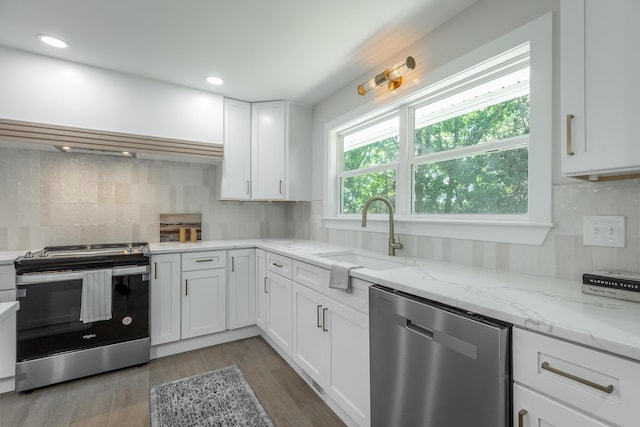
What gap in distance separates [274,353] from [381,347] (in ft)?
5.09

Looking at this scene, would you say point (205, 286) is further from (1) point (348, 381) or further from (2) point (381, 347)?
(2) point (381, 347)

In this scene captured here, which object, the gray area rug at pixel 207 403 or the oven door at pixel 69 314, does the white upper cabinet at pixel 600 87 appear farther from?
the oven door at pixel 69 314

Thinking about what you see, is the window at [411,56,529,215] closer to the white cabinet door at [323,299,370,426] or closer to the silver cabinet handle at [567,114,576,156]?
the silver cabinet handle at [567,114,576,156]

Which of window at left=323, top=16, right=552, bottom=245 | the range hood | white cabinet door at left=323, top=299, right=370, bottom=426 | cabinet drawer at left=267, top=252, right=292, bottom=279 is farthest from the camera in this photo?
cabinet drawer at left=267, top=252, right=292, bottom=279

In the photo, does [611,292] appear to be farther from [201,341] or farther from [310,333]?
[201,341]

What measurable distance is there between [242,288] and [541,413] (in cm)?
246

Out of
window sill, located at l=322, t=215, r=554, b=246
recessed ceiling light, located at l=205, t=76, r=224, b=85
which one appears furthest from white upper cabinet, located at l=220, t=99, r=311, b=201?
window sill, located at l=322, t=215, r=554, b=246

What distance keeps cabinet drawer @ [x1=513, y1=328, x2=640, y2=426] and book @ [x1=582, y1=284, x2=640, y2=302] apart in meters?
0.43

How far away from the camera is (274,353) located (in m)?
2.62

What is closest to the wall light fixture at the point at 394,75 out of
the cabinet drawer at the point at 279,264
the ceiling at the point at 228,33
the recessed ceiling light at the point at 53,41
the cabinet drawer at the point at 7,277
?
the ceiling at the point at 228,33

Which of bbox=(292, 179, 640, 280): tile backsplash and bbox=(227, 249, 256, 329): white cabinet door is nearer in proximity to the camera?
bbox=(292, 179, 640, 280): tile backsplash

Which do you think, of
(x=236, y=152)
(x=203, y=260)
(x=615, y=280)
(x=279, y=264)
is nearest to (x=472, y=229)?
(x=615, y=280)

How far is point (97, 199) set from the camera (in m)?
2.73

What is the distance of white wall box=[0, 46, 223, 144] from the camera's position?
216 cm
